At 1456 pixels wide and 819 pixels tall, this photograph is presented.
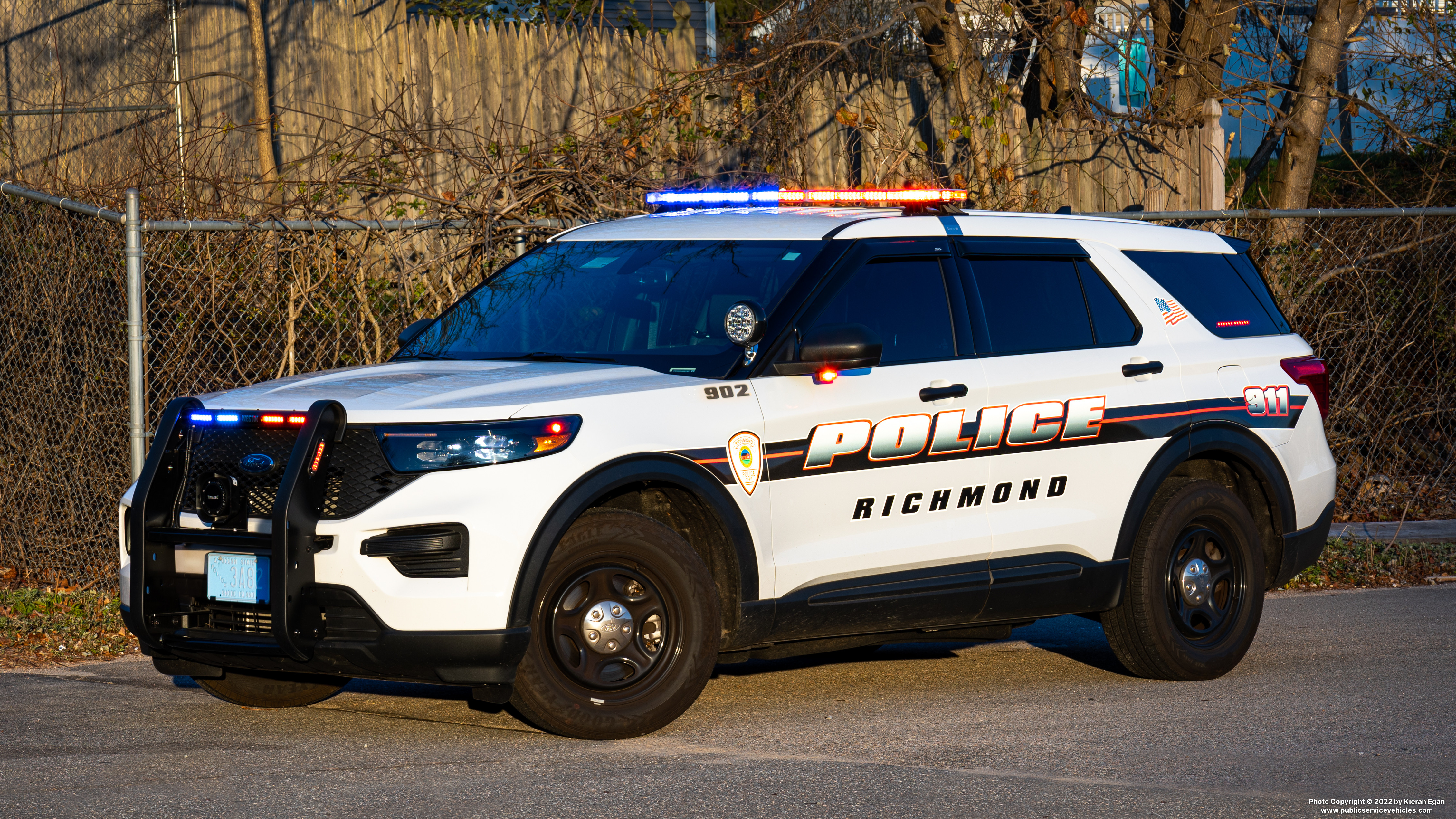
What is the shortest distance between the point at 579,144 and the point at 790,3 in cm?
257

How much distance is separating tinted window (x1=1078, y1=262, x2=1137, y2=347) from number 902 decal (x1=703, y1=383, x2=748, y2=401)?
6.11 ft

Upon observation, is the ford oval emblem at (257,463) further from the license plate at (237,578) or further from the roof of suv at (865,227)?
the roof of suv at (865,227)

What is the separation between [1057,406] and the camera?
22.5 feet

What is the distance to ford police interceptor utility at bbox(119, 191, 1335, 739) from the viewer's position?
546 centimetres

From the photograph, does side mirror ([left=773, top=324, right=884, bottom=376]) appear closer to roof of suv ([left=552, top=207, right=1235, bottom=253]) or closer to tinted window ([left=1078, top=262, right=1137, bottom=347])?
roof of suv ([left=552, top=207, right=1235, bottom=253])

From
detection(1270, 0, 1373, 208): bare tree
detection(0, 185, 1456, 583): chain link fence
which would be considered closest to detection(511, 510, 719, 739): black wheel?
detection(0, 185, 1456, 583): chain link fence

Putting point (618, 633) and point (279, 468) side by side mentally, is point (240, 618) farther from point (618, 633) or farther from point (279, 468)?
point (618, 633)

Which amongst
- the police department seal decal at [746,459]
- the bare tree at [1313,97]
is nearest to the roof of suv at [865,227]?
the police department seal decal at [746,459]

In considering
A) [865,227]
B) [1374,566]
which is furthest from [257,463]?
[1374,566]

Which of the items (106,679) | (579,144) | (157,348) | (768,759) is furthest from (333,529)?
→ (579,144)

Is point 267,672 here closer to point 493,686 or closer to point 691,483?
point 493,686

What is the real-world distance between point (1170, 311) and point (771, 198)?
6.01 feet

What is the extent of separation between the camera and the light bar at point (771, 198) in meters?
7.33

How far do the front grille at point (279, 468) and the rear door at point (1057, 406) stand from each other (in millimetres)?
2449
